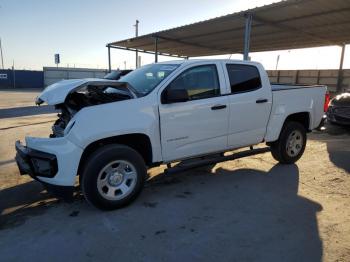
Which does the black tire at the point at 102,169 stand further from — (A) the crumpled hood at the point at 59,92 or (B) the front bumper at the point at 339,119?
(B) the front bumper at the point at 339,119

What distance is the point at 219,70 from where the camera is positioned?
5.19m

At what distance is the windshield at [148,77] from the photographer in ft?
15.6

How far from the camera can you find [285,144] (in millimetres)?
6223

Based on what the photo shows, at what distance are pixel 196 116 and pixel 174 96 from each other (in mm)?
528

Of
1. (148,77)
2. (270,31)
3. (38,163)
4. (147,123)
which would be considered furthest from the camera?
(270,31)

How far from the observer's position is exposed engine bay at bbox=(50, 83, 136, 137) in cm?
462

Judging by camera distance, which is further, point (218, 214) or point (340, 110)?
point (340, 110)

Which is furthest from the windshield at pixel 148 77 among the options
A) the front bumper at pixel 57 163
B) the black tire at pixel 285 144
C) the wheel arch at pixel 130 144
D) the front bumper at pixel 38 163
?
the black tire at pixel 285 144

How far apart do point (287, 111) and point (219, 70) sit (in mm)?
1733

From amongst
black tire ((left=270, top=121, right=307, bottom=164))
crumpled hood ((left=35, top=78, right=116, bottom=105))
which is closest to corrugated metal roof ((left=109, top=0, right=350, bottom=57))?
black tire ((left=270, top=121, right=307, bottom=164))

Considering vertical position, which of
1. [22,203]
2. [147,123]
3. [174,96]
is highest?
[174,96]

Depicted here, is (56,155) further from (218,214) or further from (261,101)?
(261,101)

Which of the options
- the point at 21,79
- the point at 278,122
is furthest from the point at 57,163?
the point at 21,79

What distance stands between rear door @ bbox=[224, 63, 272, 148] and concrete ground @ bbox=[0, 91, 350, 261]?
76 cm
